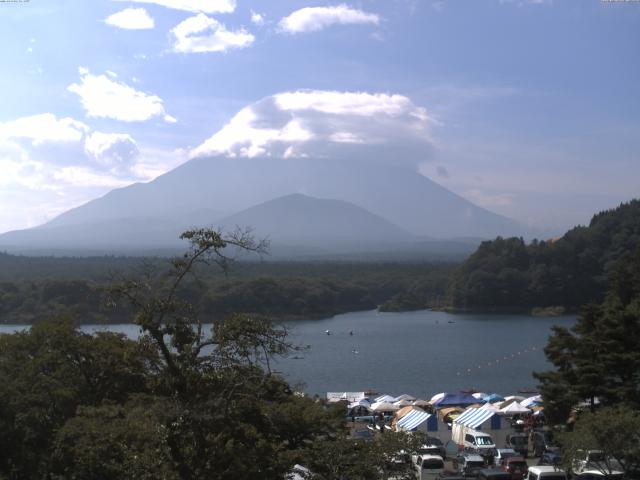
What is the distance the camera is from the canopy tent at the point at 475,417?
12795mm

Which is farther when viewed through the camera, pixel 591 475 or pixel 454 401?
pixel 454 401

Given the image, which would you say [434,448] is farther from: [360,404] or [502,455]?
[360,404]

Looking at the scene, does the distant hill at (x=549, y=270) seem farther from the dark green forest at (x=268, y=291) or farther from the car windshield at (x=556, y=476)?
the car windshield at (x=556, y=476)

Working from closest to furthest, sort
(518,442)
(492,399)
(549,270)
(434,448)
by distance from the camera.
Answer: (434,448)
(518,442)
(492,399)
(549,270)

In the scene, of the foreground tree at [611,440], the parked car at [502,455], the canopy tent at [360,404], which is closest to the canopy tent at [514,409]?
the canopy tent at [360,404]

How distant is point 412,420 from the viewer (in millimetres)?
13422

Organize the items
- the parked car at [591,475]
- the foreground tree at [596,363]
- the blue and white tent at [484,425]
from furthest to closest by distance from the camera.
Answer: the blue and white tent at [484,425], the foreground tree at [596,363], the parked car at [591,475]

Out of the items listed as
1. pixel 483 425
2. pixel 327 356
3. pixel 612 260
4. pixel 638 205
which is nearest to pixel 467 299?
pixel 612 260

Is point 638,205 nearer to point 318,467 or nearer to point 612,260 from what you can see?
point 612,260

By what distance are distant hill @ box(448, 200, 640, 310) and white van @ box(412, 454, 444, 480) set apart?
36.8 metres

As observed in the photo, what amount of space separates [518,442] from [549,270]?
118ft

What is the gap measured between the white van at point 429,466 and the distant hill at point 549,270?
36822 millimetres

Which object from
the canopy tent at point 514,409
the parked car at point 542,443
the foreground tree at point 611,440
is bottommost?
the canopy tent at point 514,409

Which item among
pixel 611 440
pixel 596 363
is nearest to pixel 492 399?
pixel 596 363
